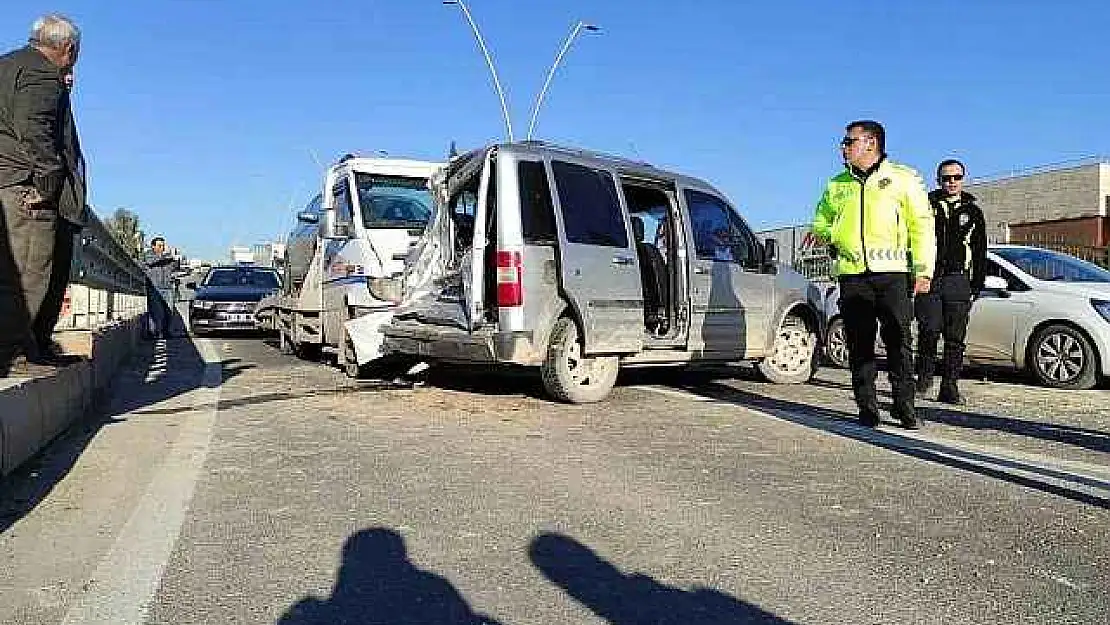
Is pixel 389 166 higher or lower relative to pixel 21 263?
higher

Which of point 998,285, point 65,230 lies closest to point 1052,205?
point 998,285

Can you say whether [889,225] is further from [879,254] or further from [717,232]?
[717,232]

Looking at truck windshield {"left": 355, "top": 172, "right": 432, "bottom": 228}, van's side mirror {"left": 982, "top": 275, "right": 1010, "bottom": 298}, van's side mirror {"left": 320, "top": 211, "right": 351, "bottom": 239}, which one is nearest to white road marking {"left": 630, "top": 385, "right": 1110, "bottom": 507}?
van's side mirror {"left": 982, "top": 275, "right": 1010, "bottom": 298}

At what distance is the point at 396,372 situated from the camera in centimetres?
1083

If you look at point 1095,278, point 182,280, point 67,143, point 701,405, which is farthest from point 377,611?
point 182,280

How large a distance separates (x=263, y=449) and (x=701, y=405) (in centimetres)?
368

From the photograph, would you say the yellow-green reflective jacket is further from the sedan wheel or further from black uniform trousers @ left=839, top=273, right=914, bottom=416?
the sedan wheel

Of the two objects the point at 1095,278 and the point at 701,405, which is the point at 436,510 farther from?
the point at 1095,278

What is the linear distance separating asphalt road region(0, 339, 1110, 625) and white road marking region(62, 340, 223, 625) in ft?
0.04

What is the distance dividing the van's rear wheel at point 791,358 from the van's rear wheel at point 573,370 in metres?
2.43

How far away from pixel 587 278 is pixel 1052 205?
119 ft

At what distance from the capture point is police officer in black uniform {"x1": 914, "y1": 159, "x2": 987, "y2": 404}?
8711 mm

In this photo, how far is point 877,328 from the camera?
24.0 ft

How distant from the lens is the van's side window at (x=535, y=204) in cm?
A: 806
